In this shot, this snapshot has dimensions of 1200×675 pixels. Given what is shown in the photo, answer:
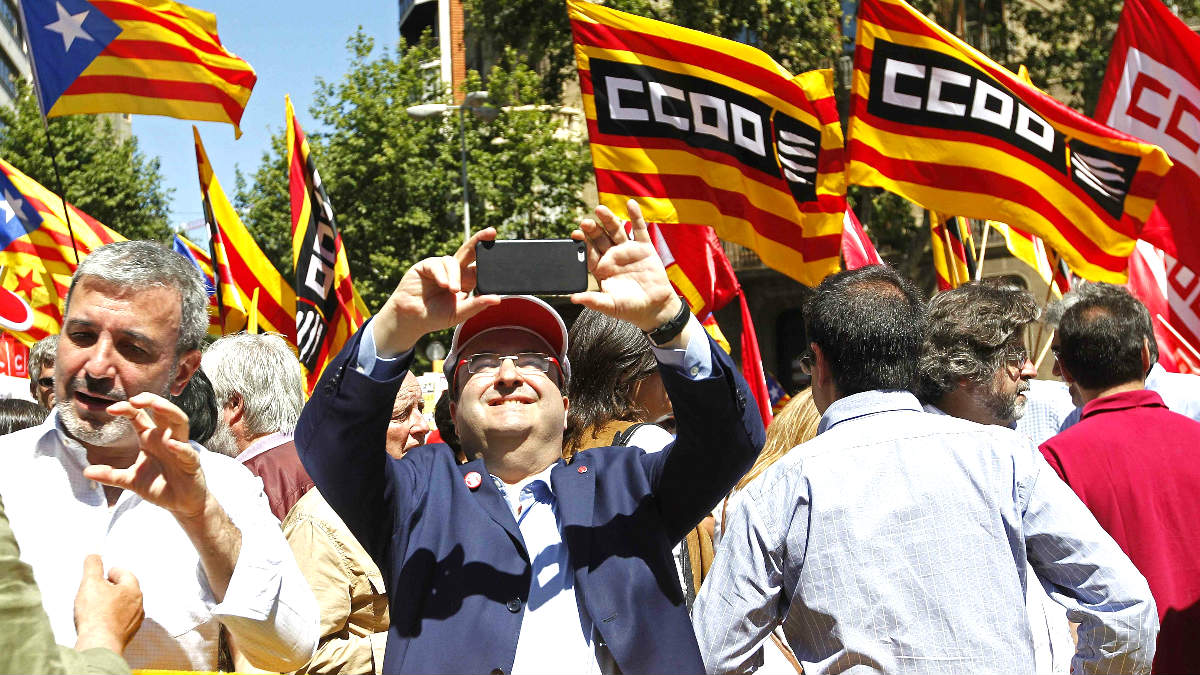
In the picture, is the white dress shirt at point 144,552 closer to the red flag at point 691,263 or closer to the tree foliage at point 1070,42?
the red flag at point 691,263

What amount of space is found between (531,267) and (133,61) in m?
5.46

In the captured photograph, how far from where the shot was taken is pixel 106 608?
2.35 m

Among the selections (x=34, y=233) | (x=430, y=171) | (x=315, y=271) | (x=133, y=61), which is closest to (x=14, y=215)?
(x=34, y=233)

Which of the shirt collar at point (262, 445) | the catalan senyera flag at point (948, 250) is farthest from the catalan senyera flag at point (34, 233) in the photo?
the catalan senyera flag at point (948, 250)

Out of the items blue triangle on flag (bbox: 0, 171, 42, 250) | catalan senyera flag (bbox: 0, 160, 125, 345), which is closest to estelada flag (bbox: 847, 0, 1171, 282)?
catalan senyera flag (bbox: 0, 160, 125, 345)

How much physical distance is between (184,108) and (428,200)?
19817 millimetres

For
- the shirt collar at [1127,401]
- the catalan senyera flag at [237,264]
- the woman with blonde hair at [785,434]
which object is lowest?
the catalan senyera flag at [237,264]

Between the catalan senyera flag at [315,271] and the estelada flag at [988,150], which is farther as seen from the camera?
the catalan senyera flag at [315,271]

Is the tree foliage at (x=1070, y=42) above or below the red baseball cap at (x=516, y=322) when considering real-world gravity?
below

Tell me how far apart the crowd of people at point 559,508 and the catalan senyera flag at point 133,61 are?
462cm

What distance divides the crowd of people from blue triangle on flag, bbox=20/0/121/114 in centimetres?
458

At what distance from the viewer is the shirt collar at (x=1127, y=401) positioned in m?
4.05

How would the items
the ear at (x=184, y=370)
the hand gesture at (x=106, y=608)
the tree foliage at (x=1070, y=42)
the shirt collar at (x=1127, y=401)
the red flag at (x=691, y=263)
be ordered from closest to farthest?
the hand gesture at (x=106, y=608) → the ear at (x=184, y=370) → the shirt collar at (x=1127, y=401) → the red flag at (x=691, y=263) → the tree foliage at (x=1070, y=42)

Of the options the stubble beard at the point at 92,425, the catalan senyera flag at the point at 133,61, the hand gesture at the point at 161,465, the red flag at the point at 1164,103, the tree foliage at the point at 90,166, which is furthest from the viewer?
the tree foliage at the point at 90,166
